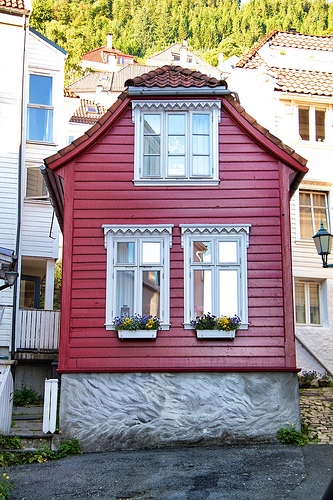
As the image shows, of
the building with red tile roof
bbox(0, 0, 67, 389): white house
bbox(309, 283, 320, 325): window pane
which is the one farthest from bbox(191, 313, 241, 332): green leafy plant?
the building with red tile roof

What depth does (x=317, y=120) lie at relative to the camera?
21.5m

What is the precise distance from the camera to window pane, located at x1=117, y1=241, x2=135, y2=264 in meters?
13.9

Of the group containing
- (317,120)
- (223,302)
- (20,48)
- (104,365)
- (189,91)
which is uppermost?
(20,48)

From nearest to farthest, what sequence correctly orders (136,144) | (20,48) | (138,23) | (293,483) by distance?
(293,483) → (136,144) → (20,48) → (138,23)

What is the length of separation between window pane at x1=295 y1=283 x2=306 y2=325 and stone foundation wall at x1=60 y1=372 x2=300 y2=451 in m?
7.12

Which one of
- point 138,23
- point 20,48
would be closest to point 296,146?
point 20,48

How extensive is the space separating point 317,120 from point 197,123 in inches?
323

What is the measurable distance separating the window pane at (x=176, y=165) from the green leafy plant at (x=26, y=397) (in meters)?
7.22

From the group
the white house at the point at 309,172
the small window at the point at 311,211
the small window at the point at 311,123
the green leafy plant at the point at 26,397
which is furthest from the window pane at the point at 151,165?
the small window at the point at 311,123

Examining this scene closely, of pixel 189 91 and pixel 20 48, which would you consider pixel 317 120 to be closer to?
pixel 189 91

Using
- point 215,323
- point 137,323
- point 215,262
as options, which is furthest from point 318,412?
point 137,323

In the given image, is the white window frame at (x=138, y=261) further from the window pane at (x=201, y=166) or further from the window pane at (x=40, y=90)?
the window pane at (x=40, y=90)

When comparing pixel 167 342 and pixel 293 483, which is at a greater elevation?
pixel 167 342

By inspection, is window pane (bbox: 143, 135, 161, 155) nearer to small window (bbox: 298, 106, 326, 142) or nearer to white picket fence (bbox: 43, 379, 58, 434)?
white picket fence (bbox: 43, 379, 58, 434)
